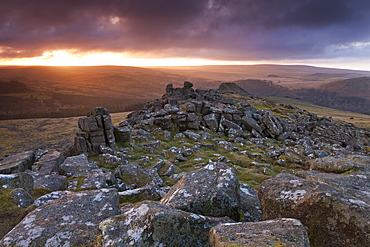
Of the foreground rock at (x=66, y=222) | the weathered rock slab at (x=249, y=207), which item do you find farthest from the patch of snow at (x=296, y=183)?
the foreground rock at (x=66, y=222)

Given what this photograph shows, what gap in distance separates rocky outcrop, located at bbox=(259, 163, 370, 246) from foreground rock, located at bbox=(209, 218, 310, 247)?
113cm

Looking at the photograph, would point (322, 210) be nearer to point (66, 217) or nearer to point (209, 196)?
point (209, 196)

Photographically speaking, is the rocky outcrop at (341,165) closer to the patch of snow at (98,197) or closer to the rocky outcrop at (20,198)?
the patch of snow at (98,197)

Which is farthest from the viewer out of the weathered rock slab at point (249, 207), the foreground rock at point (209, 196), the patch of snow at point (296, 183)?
the weathered rock slab at point (249, 207)

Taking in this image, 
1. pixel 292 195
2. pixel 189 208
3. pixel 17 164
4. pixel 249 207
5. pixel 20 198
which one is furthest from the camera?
pixel 17 164

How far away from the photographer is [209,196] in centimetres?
781

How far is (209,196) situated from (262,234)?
115 inches

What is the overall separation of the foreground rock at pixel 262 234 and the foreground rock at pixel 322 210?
1.13 metres

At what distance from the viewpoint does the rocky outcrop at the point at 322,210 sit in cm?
546

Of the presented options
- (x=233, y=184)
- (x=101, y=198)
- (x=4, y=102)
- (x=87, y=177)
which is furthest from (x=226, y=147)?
(x=4, y=102)

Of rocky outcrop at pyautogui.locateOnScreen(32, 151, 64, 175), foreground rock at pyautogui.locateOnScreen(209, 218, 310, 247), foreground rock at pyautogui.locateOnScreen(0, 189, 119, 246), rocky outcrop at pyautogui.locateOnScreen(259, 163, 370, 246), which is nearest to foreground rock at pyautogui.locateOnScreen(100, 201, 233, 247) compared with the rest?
foreground rock at pyautogui.locateOnScreen(209, 218, 310, 247)

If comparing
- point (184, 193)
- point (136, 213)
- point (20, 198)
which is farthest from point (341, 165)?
point (20, 198)

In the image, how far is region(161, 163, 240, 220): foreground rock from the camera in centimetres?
756

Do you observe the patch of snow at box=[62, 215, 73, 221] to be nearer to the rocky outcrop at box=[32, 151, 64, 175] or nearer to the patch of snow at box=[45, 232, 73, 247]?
the patch of snow at box=[45, 232, 73, 247]
